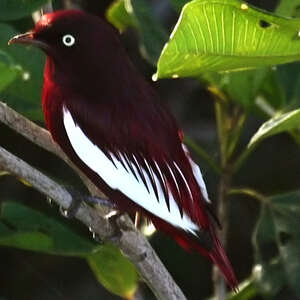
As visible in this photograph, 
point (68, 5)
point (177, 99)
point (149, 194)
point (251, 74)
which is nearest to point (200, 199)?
point (149, 194)

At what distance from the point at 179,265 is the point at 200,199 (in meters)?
0.88

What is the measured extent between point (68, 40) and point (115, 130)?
0.17 meters

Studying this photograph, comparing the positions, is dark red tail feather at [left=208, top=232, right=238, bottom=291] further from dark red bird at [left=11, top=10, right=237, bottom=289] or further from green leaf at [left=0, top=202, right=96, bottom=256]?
green leaf at [left=0, top=202, right=96, bottom=256]

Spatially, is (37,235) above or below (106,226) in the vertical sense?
below

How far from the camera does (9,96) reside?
218 cm

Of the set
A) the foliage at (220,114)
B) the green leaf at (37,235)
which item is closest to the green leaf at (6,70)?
the foliage at (220,114)

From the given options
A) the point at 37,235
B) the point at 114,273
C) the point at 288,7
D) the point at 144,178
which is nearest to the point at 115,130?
the point at 144,178

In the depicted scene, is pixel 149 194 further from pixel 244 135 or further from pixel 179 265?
pixel 244 135

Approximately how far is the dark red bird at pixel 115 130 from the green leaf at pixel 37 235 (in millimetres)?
227

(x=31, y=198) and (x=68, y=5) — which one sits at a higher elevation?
(x=68, y=5)

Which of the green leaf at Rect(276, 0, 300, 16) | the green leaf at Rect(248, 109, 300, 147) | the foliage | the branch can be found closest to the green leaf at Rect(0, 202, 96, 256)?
the foliage

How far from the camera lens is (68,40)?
1912 mm

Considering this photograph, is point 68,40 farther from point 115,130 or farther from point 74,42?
point 115,130

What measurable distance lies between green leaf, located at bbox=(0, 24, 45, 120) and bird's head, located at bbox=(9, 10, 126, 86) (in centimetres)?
21
